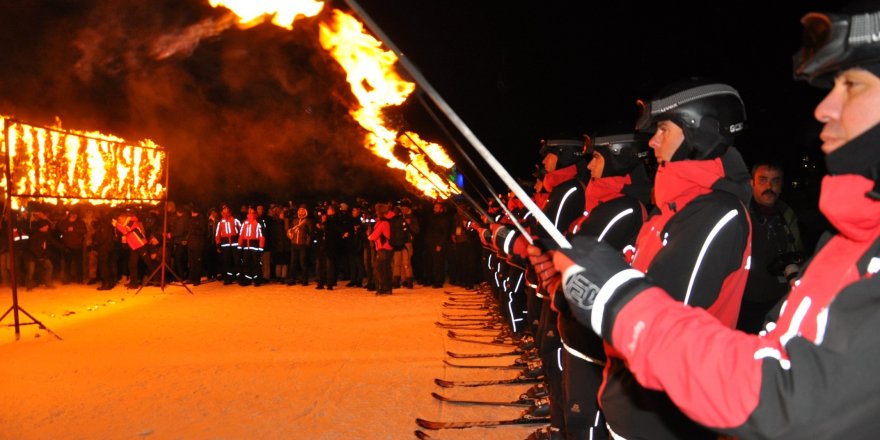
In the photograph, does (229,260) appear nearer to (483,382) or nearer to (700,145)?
(483,382)

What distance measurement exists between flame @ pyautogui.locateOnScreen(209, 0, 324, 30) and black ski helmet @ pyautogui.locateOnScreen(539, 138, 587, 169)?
2.59 meters

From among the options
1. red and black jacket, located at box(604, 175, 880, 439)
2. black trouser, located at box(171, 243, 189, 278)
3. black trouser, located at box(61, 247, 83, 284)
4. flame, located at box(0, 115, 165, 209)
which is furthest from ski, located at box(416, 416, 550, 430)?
black trouser, located at box(61, 247, 83, 284)

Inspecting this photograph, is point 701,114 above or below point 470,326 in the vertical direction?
above

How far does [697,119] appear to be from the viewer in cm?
306

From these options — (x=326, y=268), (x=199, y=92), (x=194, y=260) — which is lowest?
(x=326, y=268)

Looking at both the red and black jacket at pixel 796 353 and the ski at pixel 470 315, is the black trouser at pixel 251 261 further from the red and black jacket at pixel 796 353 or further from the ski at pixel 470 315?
the red and black jacket at pixel 796 353

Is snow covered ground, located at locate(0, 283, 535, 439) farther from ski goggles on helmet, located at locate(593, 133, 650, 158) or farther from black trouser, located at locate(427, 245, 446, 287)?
black trouser, located at locate(427, 245, 446, 287)

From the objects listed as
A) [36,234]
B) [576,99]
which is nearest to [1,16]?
[36,234]

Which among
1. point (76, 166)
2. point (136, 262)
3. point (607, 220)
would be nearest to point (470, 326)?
point (607, 220)

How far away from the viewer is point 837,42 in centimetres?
152

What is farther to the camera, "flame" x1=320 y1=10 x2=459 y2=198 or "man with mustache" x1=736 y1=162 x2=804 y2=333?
"flame" x1=320 y1=10 x2=459 y2=198

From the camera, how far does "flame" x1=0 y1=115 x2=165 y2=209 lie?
10078 millimetres

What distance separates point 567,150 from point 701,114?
10.5 ft

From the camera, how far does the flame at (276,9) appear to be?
5.89 meters
